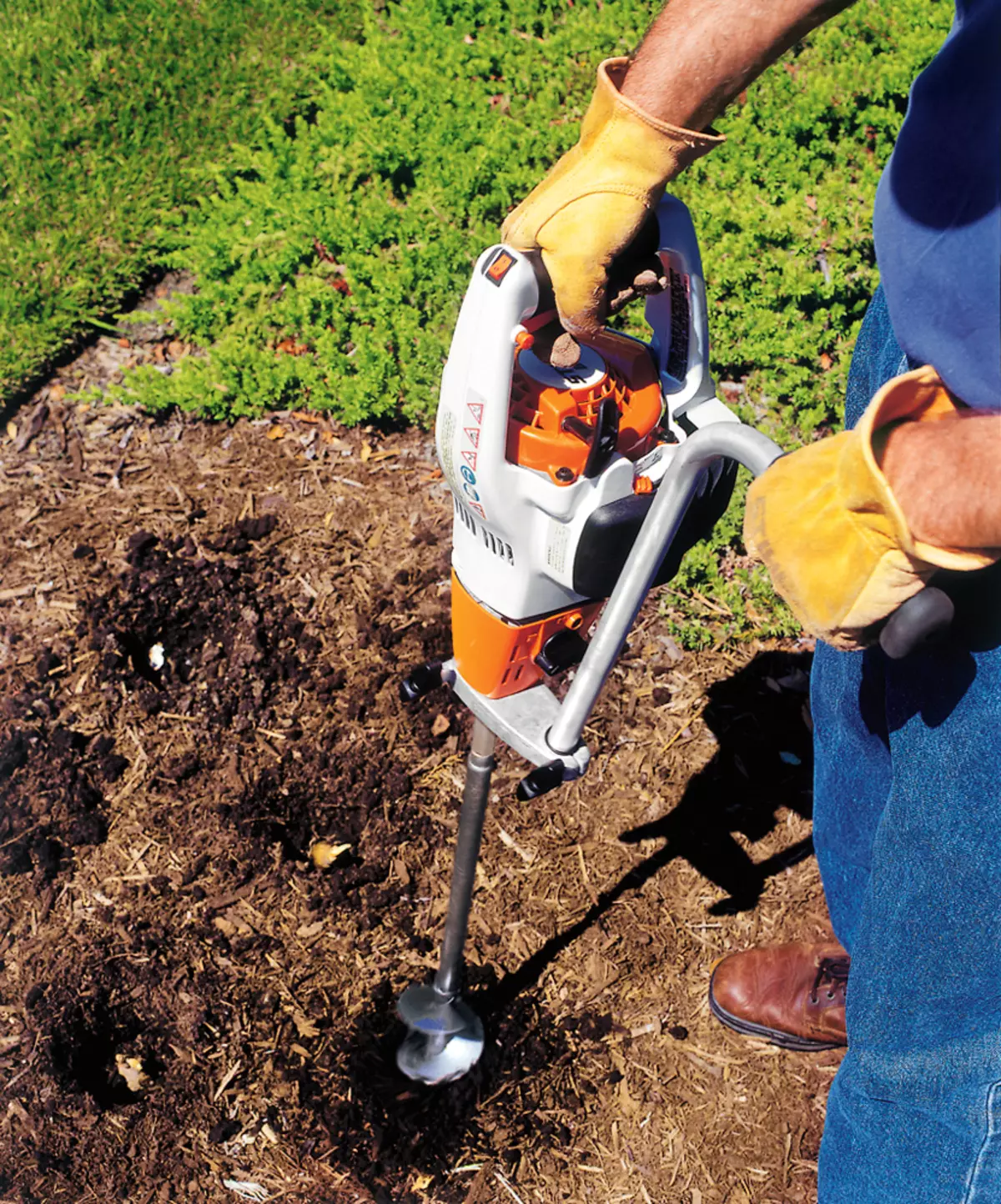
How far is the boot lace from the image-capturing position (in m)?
2.59

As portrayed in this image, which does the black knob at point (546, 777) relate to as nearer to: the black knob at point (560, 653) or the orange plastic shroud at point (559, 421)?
the black knob at point (560, 653)

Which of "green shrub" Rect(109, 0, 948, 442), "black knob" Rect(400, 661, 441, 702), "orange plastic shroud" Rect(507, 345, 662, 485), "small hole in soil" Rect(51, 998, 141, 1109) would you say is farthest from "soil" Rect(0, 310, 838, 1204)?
"orange plastic shroud" Rect(507, 345, 662, 485)

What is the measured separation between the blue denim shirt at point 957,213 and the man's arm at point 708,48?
233 millimetres

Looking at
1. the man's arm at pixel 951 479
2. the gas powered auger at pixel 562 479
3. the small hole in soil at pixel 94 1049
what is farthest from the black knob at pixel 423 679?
the small hole in soil at pixel 94 1049

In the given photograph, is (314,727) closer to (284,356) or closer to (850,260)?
(284,356)

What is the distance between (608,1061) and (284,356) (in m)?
2.53

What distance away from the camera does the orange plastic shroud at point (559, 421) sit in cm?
151

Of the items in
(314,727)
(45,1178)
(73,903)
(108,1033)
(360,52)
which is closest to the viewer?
(45,1178)

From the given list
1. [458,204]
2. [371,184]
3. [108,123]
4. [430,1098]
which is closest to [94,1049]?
[430,1098]

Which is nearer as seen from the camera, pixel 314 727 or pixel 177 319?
pixel 314 727

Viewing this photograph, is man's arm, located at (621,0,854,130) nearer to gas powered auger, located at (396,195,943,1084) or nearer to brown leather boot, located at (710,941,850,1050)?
gas powered auger, located at (396,195,943,1084)

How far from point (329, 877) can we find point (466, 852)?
84 cm

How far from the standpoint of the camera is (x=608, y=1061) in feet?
8.45

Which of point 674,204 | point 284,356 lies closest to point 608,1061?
point 674,204
